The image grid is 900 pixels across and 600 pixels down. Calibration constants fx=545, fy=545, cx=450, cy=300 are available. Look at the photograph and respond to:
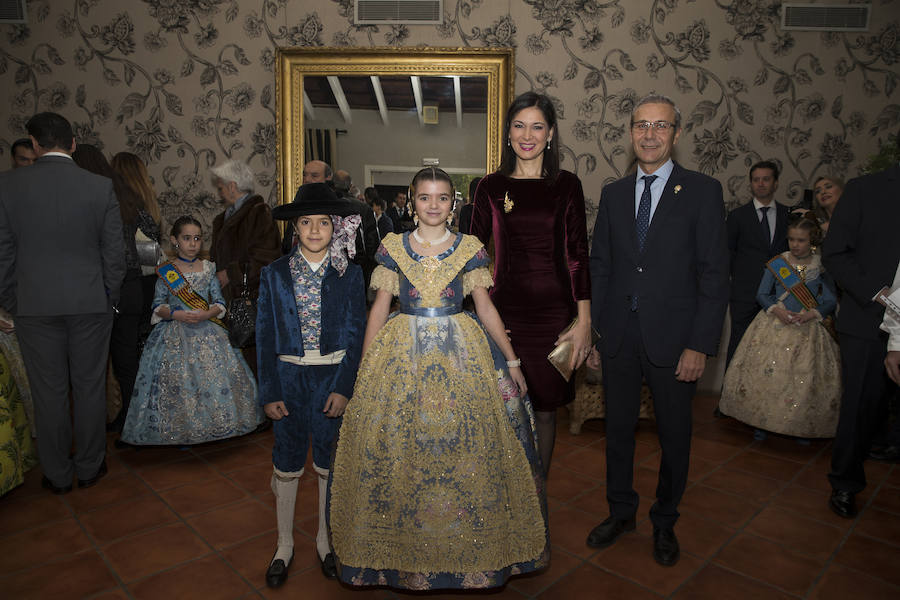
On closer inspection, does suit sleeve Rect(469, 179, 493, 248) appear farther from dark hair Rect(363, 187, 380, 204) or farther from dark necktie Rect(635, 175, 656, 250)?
dark hair Rect(363, 187, 380, 204)

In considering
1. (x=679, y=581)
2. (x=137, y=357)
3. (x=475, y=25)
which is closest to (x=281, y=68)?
(x=475, y=25)

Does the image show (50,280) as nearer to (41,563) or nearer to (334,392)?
(41,563)

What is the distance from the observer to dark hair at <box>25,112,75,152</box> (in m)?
2.48

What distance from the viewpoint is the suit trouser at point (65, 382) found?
2.57 meters

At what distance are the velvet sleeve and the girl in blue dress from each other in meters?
2.14

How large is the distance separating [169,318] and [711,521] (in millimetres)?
3014

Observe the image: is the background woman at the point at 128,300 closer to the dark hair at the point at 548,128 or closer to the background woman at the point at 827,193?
the dark hair at the point at 548,128

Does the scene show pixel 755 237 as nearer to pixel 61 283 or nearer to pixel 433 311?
pixel 433 311

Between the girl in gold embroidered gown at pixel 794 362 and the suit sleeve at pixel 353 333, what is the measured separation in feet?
9.00

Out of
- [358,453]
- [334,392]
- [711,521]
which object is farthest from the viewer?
[711,521]

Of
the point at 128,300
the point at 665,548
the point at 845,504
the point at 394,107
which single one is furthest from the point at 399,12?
the point at 845,504

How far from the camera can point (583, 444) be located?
3.39 meters

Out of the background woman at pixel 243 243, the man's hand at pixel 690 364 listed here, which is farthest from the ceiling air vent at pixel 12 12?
the man's hand at pixel 690 364

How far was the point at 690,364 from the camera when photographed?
2.03 metres
